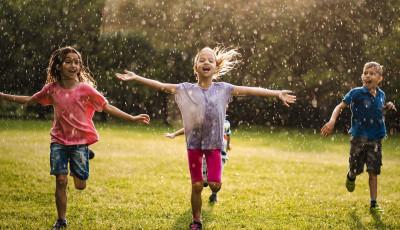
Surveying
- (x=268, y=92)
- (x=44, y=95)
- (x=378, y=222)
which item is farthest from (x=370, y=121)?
(x=44, y=95)

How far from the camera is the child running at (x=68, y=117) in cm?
416

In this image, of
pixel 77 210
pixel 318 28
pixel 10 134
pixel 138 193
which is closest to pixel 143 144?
pixel 10 134

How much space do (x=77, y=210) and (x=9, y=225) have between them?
87 centimetres

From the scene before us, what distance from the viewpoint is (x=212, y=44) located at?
19.2m

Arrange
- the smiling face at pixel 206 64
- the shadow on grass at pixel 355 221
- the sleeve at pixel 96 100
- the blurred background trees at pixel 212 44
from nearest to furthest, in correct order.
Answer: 1. the smiling face at pixel 206 64
2. the sleeve at pixel 96 100
3. the shadow on grass at pixel 355 221
4. the blurred background trees at pixel 212 44

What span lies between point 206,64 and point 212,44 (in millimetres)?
15217

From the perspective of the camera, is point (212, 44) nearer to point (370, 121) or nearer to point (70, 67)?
point (370, 121)

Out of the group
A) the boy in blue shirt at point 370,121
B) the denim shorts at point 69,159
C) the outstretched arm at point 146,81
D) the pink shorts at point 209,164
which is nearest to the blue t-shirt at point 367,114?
the boy in blue shirt at point 370,121

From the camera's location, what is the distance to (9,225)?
423 centimetres

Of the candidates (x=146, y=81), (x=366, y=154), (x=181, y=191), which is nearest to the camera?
(x=146, y=81)

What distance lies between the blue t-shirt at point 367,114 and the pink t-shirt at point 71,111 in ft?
10.3

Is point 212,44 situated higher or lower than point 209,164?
higher

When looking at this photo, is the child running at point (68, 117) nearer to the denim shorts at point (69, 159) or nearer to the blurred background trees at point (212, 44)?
the denim shorts at point (69, 159)

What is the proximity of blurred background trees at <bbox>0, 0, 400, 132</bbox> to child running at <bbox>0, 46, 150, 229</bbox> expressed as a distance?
14096 millimetres
